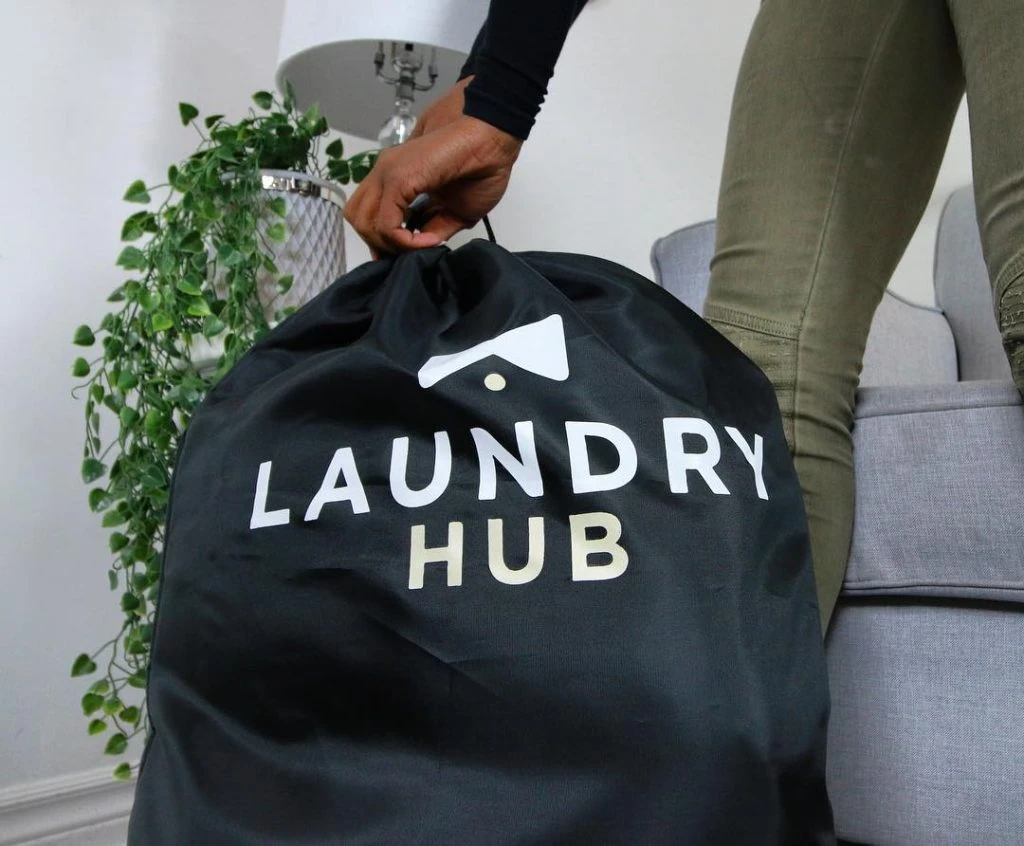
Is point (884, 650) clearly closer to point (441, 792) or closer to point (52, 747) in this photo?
point (441, 792)

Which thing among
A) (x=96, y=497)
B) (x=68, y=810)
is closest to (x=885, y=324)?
(x=96, y=497)

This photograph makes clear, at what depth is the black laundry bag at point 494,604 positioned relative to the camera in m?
0.41

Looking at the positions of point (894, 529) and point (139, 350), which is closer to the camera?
point (894, 529)

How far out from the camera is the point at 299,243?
98cm

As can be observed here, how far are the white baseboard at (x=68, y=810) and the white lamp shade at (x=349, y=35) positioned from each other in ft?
2.89

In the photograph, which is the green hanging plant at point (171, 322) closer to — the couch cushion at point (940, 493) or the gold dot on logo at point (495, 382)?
the gold dot on logo at point (495, 382)

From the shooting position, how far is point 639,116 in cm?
181

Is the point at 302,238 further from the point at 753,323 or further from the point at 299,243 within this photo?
the point at 753,323

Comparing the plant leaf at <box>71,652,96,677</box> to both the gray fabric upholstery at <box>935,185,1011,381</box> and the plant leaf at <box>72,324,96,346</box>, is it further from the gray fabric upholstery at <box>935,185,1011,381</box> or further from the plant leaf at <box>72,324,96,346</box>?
the gray fabric upholstery at <box>935,185,1011,381</box>

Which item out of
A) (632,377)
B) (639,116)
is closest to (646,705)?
(632,377)

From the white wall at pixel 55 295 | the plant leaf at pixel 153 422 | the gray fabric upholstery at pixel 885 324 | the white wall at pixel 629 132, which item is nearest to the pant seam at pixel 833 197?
the gray fabric upholstery at pixel 885 324

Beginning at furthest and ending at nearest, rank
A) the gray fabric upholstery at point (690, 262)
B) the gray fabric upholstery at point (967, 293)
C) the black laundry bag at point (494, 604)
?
the gray fabric upholstery at point (967, 293), the gray fabric upholstery at point (690, 262), the black laundry bag at point (494, 604)

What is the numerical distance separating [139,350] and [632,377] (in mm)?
594

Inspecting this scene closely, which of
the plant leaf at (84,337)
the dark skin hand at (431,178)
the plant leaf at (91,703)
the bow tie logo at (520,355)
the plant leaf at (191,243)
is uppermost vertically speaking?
the plant leaf at (191,243)
